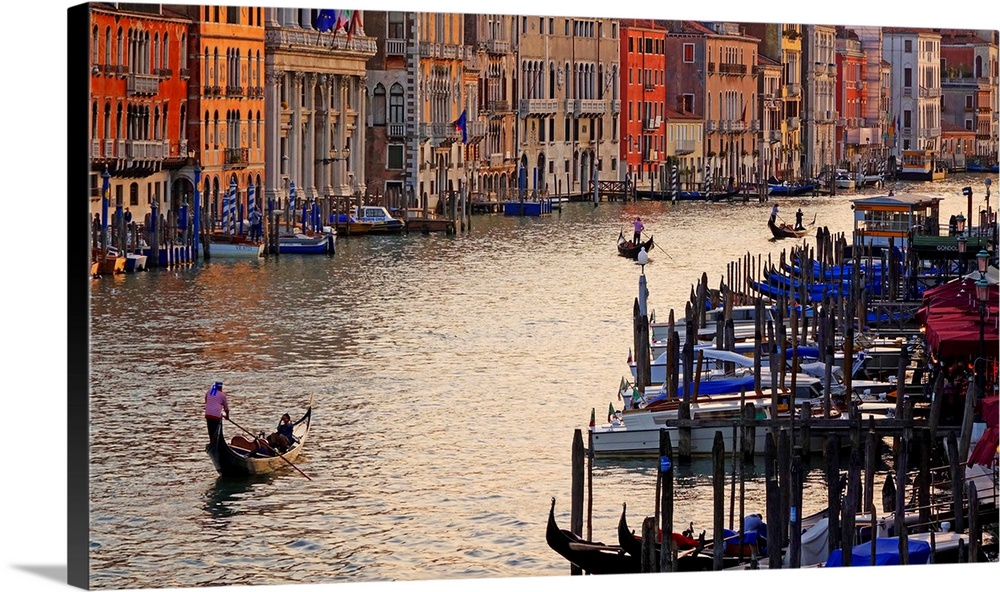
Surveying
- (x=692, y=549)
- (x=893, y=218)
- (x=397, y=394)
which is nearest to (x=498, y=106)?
(x=397, y=394)

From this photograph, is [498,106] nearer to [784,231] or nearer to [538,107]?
[538,107]

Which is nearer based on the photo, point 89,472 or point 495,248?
point 89,472

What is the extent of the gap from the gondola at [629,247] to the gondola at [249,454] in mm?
1508

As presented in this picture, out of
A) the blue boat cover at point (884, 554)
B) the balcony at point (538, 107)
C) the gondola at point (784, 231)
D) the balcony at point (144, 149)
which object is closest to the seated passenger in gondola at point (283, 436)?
the balcony at point (144, 149)

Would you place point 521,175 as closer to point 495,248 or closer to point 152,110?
point 495,248

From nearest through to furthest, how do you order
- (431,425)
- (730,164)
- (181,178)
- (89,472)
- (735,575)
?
(89,472)
(735,575)
(431,425)
(181,178)
(730,164)

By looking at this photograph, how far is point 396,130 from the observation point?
12.4 meters

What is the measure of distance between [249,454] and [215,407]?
0.56 m

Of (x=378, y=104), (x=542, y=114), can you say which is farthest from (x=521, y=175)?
(x=378, y=104)

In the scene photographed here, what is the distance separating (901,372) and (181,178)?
3.56 m

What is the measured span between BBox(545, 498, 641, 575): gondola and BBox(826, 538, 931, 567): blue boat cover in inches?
29.6

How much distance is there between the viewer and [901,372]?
12.4m

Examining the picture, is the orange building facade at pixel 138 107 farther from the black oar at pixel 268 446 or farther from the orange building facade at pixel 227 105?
the black oar at pixel 268 446

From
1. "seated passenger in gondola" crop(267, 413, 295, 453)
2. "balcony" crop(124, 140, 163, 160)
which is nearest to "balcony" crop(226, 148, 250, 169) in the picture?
"balcony" crop(124, 140, 163, 160)
